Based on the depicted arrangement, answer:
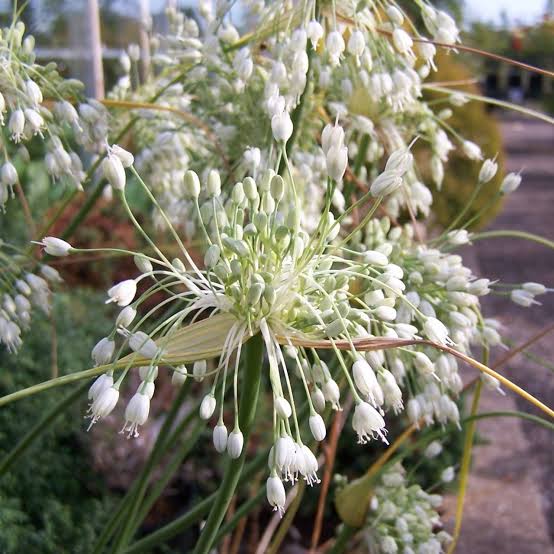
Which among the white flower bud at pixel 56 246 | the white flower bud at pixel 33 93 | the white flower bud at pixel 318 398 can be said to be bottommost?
the white flower bud at pixel 318 398

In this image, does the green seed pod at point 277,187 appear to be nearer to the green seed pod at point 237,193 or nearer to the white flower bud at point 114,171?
the green seed pod at point 237,193

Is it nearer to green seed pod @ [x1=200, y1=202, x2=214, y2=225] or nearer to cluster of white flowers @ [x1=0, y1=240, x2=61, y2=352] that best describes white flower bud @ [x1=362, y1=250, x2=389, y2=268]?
green seed pod @ [x1=200, y1=202, x2=214, y2=225]

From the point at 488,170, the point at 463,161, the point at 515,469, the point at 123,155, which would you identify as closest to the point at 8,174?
the point at 123,155

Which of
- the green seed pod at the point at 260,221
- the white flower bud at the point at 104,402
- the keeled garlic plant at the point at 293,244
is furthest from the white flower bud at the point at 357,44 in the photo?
the white flower bud at the point at 104,402

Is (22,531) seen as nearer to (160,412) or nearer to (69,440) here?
(69,440)

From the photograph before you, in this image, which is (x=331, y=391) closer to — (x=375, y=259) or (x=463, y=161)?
(x=375, y=259)

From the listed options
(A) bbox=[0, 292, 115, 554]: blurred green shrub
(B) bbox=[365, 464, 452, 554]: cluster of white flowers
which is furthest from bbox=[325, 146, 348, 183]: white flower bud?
(A) bbox=[0, 292, 115, 554]: blurred green shrub

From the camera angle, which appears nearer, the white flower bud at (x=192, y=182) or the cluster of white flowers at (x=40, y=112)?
the white flower bud at (x=192, y=182)
